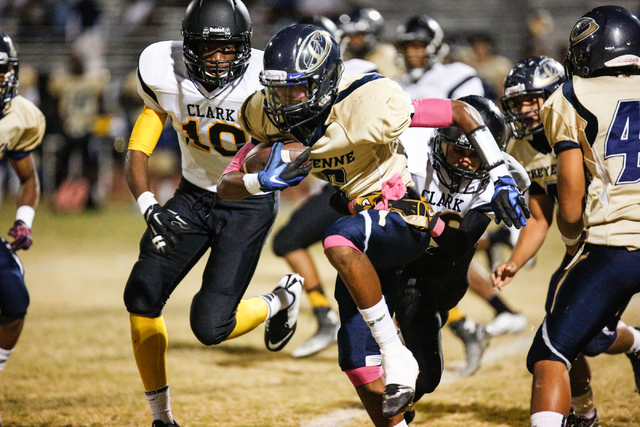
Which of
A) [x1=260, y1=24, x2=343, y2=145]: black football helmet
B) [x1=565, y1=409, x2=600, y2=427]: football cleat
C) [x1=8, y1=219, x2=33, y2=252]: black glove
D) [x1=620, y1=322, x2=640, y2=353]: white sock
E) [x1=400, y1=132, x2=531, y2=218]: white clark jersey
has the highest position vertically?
[x1=260, y1=24, x2=343, y2=145]: black football helmet

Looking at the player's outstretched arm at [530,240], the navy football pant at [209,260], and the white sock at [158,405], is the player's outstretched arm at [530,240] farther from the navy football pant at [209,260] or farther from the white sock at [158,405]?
the white sock at [158,405]

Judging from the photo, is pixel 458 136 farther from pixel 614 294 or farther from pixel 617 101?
pixel 614 294

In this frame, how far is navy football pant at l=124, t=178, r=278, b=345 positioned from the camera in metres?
3.41

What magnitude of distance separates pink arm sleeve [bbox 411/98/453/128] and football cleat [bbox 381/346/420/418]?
0.93 m

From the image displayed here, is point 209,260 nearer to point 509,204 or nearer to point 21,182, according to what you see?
point 21,182

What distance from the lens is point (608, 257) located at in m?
2.65

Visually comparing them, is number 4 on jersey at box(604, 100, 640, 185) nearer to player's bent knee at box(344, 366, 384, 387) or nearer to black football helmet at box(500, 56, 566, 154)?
black football helmet at box(500, 56, 566, 154)

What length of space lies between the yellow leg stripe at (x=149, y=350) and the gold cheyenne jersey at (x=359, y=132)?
1097 mm

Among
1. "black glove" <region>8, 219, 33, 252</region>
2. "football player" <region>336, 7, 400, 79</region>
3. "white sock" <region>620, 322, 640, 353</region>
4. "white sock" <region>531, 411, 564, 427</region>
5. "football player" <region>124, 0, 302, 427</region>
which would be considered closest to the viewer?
"white sock" <region>531, 411, 564, 427</region>

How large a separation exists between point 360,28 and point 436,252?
326cm

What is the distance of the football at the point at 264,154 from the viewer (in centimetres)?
284

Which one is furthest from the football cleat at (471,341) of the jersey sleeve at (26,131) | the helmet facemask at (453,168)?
the jersey sleeve at (26,131)

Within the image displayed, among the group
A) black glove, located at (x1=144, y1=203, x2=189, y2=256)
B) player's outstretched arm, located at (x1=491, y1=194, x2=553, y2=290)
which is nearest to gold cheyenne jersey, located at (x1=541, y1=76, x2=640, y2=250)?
player's outstretched arm, located at (x1=491, y1=194, x2=553, y2=290)

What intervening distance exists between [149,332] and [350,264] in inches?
49.7
